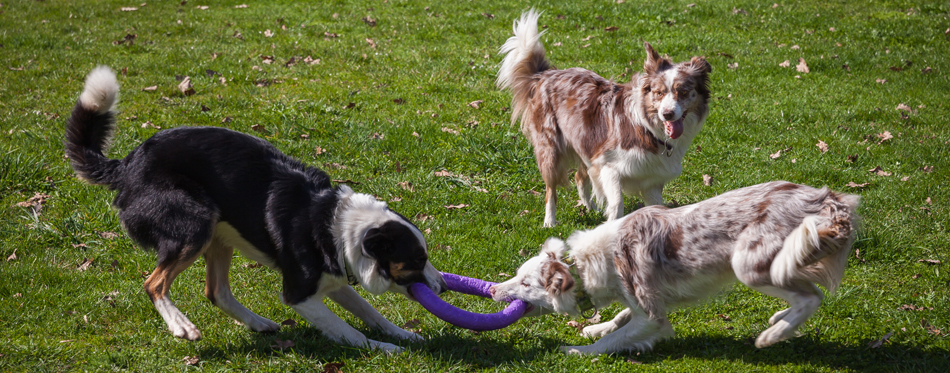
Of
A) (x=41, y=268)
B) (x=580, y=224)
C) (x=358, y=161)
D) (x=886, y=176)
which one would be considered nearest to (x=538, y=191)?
(x=580, y=224)

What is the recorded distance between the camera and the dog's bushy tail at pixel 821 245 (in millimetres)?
3764

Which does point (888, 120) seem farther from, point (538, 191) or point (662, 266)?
point (662, 266)

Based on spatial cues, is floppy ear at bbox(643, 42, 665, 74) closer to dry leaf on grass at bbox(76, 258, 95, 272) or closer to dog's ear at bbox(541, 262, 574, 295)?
dog's ear at bbox(541, 262, 574, 295)

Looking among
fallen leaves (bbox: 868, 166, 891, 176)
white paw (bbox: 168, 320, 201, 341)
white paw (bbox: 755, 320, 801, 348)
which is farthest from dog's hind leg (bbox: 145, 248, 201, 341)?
fallen leaves (bbox: 868, 166, 891, 176)

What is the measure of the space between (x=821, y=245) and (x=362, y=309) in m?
3.10

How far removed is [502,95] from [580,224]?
3469 millimetres

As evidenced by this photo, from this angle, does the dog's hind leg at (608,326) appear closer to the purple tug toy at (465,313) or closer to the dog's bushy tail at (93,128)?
the purple tug toy at (465,313)

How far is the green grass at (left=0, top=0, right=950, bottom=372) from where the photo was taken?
455cm

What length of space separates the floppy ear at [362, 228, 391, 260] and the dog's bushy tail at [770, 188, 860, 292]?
7.79ft

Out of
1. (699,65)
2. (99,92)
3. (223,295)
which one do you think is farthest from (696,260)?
(99,92)

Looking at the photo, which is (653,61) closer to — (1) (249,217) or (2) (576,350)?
(2) (576,350)

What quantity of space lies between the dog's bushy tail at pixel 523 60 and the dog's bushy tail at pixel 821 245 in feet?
12.2

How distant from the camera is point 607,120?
622 cm

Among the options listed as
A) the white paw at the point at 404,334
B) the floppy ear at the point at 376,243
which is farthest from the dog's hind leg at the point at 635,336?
the floppy ear at the point at 376,243
